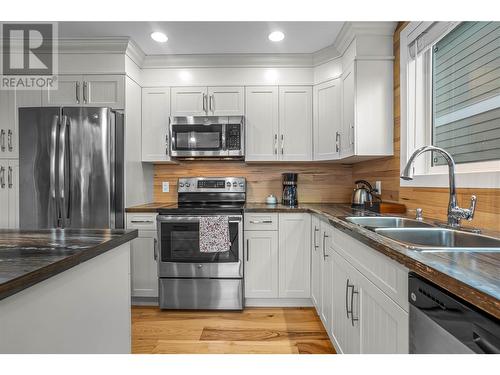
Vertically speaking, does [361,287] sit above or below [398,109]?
below

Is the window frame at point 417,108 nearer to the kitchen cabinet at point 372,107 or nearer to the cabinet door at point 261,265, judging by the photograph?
the kitchen cabinet at point 372,107

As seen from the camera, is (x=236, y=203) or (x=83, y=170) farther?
(x=236, y=203)

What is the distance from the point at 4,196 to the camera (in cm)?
286

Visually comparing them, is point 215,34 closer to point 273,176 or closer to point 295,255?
point 273,176

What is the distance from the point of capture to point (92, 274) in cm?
118

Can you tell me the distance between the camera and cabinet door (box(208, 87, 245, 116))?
3.17 m

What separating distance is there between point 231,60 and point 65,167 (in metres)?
1.83

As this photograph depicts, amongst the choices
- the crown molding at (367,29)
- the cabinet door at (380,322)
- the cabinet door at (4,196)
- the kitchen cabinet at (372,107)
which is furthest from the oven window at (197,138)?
the cabinet door at (380,322)

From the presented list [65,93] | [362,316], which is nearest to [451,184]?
[362,316]
